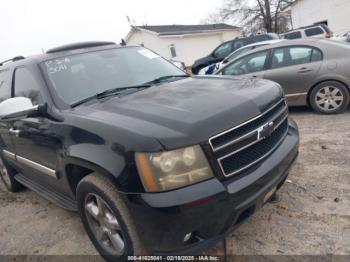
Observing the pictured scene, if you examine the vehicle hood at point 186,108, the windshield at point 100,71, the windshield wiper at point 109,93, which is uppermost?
the windshield at point 100,71

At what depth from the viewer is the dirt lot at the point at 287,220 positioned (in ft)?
8.73

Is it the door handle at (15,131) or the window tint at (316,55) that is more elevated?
the door handle at (15,131)

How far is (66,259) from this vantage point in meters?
2.95

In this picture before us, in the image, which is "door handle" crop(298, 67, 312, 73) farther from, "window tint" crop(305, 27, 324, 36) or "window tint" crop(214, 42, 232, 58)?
"window tint" crop(305, 27, 324, 36)

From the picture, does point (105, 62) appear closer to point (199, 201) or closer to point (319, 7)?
point (199, 201)

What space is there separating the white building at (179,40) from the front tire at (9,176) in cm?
2500

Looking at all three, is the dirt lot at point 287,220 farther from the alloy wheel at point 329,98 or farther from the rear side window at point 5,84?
the rear side window at point 5,84

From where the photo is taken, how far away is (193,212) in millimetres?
1966

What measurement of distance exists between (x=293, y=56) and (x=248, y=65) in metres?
1.03

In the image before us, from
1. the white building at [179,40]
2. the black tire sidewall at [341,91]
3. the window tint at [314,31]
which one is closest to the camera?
the black tire sidewall at [341,91]

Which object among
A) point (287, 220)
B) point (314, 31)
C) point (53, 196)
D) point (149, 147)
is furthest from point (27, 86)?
point (314, 31)

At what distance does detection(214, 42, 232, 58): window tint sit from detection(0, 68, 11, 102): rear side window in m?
11.8

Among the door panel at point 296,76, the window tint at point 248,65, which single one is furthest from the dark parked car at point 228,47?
the door panel at point 296,76

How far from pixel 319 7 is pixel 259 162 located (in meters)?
29.2
